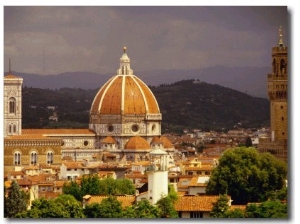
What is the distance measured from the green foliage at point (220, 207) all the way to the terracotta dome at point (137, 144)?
2628 centimetres

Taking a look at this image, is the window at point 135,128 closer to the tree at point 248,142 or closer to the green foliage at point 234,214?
the tree at point 248,142

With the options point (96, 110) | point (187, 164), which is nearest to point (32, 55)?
point (187, 164)

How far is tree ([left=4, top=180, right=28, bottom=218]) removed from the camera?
2544cm

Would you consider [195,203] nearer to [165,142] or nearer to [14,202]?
[14,202]

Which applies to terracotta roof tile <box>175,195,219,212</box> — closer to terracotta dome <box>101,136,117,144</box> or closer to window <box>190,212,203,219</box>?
window <box>190,212,203,219</box>

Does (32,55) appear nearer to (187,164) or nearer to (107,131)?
(187,164)

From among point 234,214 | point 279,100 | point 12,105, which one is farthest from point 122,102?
point 234,214

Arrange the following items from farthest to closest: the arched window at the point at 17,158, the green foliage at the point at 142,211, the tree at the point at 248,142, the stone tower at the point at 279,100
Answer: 1. the arched window at the point at 17,158
2. the tree at the point at 248,142
3. the stone tower at the point at 279,100
4. the green foliage at the point at 142,211

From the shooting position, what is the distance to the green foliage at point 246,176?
28719 mm

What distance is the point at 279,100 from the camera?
91.5 ft

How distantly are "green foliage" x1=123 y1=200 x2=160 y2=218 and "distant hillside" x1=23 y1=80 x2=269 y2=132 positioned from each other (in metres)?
4.55

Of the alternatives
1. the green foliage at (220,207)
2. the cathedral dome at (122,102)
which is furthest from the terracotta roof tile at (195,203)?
the cathedral dome at (122,102)

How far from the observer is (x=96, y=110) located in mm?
56031

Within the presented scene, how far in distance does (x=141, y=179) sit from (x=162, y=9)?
27.6 ft
